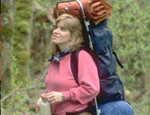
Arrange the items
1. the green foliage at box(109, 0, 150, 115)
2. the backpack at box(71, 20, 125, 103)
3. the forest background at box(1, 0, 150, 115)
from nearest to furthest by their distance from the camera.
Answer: the backpack at box(71, 20, 125, 103), the forest background at box(1, 0, 150, 115), the green foliage at box(109, 0, 150, 115)

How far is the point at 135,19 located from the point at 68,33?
4.83 m

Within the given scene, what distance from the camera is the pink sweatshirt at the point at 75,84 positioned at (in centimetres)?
272

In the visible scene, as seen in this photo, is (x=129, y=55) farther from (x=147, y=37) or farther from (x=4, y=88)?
(x=4, y=88)

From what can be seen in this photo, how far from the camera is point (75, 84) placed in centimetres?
278

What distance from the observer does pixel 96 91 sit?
108 inches

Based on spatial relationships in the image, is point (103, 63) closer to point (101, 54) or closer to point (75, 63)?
point (101, 54)

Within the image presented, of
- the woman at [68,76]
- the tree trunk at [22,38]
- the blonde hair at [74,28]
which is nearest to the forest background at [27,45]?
the tree trunk at [22,38]

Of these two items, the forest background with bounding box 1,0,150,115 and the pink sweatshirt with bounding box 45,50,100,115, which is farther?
the forest background with bounding box 1,0,150,115

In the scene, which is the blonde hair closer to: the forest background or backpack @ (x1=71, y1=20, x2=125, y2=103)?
backpack @ (x1=71, y1=20, x2=125, y2=103)

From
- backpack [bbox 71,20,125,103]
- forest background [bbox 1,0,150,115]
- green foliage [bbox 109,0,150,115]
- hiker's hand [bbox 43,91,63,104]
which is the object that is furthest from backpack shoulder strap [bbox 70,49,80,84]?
green foliage [bbox 109,0,150,115]

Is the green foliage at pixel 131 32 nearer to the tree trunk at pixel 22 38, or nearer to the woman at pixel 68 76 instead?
the tree trunk at pixel 22 38

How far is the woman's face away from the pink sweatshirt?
0.16 meters

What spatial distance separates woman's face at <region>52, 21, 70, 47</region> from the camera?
2.94m

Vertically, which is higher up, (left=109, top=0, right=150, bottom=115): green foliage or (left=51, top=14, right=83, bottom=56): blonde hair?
(left=51, top=14, right=83, bottom=56): blonde hair
